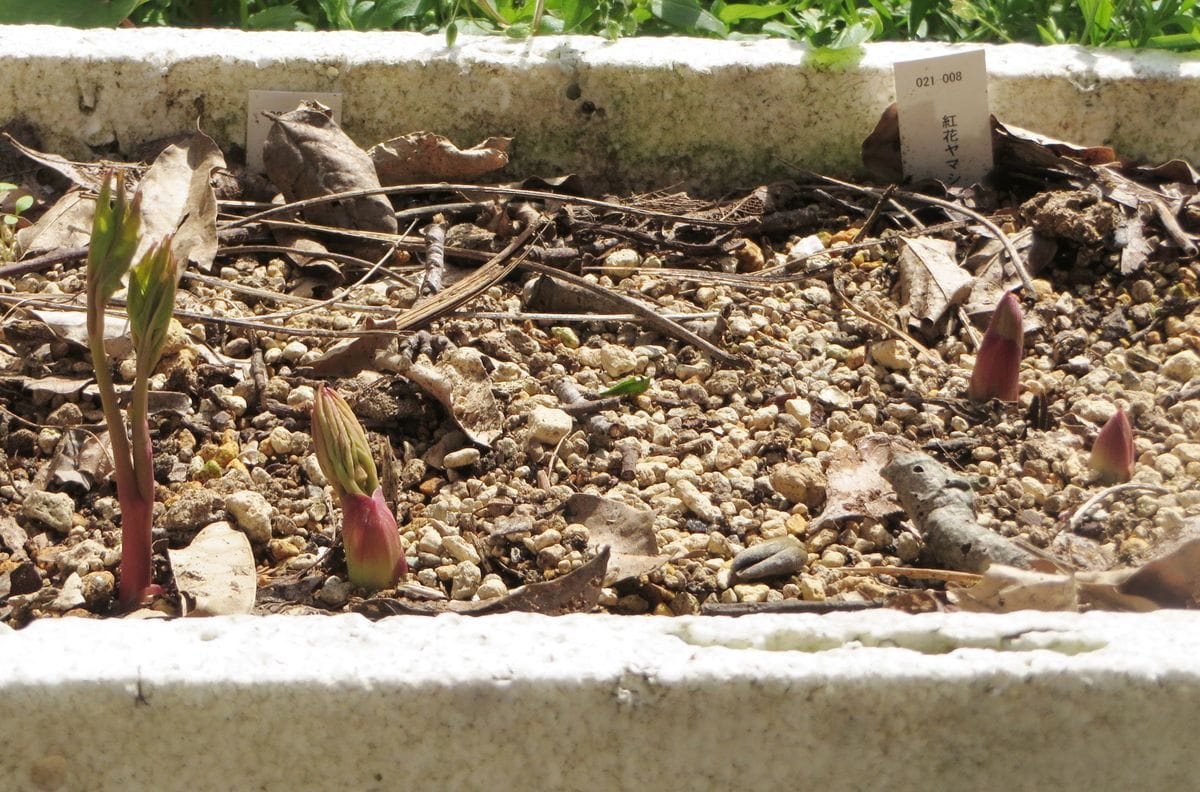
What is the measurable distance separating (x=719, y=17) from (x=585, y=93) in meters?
0.50

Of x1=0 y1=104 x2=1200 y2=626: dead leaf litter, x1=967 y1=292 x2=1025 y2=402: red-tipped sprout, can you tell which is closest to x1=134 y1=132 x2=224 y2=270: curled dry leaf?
x1=0 y1=104 x2=1200 y2=626: dead leaf litter

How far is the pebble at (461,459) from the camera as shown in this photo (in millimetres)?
1869

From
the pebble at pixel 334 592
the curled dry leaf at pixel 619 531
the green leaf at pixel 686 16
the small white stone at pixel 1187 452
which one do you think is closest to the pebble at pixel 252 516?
the pebble at pixel 334 592

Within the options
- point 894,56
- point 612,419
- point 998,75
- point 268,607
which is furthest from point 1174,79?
point 268,607

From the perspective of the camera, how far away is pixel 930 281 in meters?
2.27

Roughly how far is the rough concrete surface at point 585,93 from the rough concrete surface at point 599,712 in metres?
1.50

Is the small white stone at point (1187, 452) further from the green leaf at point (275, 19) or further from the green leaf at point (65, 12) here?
the green leaf at point (65, 12)

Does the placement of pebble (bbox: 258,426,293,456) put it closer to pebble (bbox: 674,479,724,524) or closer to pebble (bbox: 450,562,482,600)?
pebble (bbox: 450,562,482,600)

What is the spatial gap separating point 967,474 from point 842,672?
721 millimetres

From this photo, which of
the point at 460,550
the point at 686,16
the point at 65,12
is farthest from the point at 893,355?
the point at 65,12

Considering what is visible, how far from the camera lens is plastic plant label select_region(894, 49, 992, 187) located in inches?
98.5

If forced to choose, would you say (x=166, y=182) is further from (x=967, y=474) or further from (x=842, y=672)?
(x=842, y=672)

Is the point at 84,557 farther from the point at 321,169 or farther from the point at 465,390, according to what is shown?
the point at 321,169

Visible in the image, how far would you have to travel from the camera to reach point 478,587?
5.49 ft
